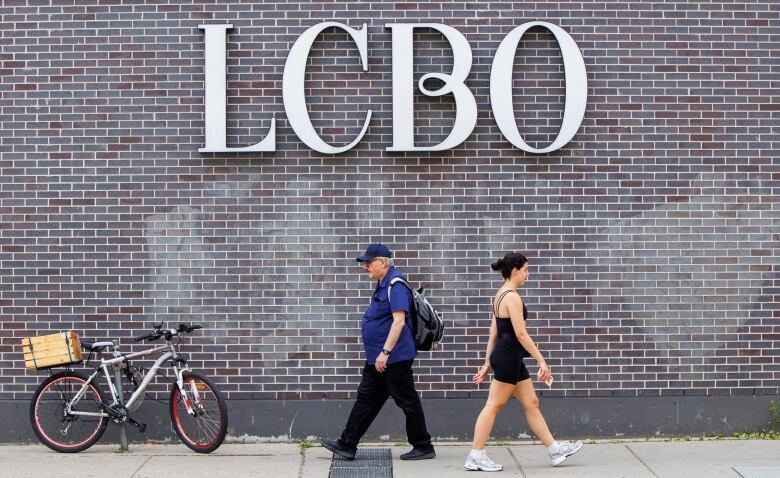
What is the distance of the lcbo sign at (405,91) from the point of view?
947 cm

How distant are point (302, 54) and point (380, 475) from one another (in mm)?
3787

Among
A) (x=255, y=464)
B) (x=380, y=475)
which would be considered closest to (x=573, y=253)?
(x=380, y=475)

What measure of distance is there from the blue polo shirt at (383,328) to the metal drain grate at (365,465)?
32.9 inches

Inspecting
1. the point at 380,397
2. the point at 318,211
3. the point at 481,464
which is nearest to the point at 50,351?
the point at 318,211

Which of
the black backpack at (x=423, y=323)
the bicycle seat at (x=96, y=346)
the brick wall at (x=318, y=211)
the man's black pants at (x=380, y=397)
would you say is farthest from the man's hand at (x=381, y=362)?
the bicycle seat at (x=96, y=346)

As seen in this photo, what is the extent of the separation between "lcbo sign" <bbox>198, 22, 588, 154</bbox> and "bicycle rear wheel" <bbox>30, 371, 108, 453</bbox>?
7.70 ft

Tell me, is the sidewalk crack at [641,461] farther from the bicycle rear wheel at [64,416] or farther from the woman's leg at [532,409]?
the bicycle rear wheel at [64,416]

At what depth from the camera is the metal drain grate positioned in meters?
8.27

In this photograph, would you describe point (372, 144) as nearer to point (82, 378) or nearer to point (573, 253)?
point (573, 253)

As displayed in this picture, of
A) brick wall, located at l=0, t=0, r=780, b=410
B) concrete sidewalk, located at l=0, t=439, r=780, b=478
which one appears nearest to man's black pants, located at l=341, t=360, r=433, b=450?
concrete sidewalk, located at l=0, t=439, r=780, b=478

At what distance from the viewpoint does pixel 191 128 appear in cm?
960

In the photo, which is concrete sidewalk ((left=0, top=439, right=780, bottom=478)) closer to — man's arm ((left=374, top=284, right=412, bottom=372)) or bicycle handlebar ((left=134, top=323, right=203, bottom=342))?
man's arm ((left=374, top=284, right=412, bottom=372))

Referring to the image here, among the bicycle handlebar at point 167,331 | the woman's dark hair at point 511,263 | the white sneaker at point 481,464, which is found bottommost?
the white sneaker at point 481,464

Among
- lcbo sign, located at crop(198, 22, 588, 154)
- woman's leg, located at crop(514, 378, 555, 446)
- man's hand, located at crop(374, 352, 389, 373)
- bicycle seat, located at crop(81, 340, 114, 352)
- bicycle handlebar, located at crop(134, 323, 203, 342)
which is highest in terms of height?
lcbo sign, located at crop(198, 22, 588, 154)
